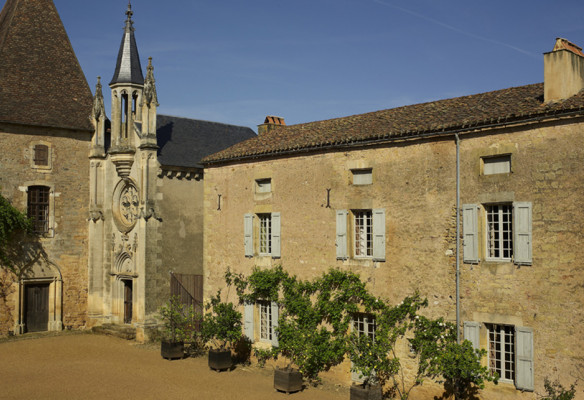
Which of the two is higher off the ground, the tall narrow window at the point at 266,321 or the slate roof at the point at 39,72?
the slate roof at the point at 39,72

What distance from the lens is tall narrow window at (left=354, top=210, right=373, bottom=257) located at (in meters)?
15.8

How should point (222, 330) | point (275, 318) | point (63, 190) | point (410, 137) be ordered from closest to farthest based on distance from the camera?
point (410, 137), point (275, 318), point (222, 330), point (63, 190)

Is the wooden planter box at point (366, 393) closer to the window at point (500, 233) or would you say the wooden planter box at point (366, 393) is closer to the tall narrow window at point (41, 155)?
the window at point (500, 233)

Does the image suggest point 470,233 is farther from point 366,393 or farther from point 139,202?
point 139,202

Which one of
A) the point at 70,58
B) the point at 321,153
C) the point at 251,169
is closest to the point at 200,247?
the point at 251,169

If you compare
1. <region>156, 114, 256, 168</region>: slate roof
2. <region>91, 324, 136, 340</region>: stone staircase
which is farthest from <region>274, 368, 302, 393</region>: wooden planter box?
<region>156, 114, 256, 168</region>: slate roof

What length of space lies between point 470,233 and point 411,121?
137 inches

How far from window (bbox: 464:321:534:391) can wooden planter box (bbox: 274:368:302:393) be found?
448cm

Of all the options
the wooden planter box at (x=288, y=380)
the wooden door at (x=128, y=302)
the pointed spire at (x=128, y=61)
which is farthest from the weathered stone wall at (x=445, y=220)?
the pointed spire at (x=128, y=61)

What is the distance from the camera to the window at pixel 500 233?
1256 centimetres

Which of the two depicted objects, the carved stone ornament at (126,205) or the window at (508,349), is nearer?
the window at (508,349)

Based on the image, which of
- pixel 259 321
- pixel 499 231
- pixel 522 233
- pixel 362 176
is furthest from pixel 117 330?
pixel 522 233

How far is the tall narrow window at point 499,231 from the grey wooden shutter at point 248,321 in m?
7.90

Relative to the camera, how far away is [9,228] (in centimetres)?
2253
